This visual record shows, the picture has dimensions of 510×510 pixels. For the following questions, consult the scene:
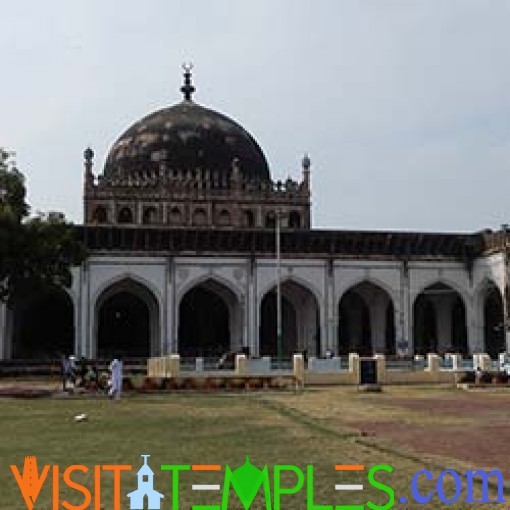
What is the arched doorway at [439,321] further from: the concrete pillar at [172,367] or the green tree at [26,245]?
the green tree at [26,245]

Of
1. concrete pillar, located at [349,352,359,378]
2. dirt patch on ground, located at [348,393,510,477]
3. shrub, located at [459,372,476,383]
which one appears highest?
concrete pillar, located at [349,352,359,378]

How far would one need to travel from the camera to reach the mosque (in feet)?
129

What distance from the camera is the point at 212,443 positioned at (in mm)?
10789

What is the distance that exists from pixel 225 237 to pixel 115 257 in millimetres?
5155

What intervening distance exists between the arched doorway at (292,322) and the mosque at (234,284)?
8 cm

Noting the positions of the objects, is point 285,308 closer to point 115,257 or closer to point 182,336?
point 182,336

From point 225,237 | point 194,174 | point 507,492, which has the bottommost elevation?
point 507,492

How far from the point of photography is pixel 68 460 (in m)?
9.35

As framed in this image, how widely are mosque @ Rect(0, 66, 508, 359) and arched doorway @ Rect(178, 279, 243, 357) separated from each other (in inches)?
2.3

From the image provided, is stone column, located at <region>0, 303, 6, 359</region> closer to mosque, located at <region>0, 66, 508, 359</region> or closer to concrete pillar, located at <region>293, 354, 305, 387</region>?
mosque, located at <region>0, 66, 508, 359</region>

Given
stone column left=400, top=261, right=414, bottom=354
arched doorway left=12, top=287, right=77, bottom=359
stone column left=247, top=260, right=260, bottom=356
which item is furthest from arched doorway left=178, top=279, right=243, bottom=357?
stone column left=400, top=261, right=414, bottom=354

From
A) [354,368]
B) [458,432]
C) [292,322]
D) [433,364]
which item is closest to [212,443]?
[458,432]

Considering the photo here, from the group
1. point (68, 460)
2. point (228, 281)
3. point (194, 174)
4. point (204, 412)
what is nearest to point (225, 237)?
point (228, 281)

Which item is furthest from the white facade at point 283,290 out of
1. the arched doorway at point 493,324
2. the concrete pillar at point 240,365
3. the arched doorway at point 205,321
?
the concrete pillar at point 240,365
